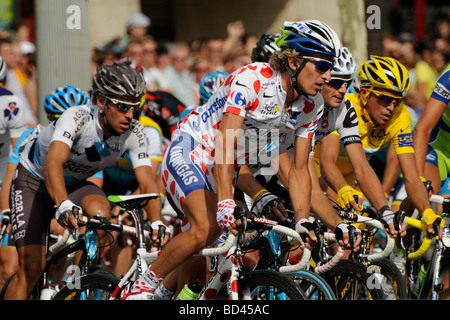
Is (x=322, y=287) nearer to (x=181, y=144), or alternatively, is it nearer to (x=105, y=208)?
(x=181, y=144)

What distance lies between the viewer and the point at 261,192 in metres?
6.16

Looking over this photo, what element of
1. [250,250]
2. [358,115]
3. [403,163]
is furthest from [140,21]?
→ [250,250]

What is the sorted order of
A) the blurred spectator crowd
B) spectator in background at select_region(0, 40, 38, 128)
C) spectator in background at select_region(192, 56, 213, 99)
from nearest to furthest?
1. spectator in background at select_region(192, 56, 213, 99)
2. the blurred spectator crowd
3. spectator in background at select_region(0, 40, 38, 128)

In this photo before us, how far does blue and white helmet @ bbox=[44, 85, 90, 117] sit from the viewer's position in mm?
8352

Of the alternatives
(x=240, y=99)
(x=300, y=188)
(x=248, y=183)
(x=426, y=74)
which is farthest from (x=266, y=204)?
(x=426, y=74)

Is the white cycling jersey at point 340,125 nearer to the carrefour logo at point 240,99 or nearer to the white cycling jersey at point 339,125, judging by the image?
the white cycling jersey at point 339,125

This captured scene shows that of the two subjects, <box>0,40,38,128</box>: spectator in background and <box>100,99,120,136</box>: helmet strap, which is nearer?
<box>100,99,120,136</box>: helmet strap

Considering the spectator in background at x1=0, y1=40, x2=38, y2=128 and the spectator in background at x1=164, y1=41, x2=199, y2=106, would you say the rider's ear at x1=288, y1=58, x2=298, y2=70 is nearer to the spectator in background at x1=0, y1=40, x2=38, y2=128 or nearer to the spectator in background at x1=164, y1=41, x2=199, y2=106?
the spectator in background at x1=164, y1=41, x2=199, y2=106

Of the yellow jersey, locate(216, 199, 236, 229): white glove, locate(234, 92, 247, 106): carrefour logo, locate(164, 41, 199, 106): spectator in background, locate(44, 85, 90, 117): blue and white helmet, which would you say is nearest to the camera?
locate(216, 199, 236, 229): white glove

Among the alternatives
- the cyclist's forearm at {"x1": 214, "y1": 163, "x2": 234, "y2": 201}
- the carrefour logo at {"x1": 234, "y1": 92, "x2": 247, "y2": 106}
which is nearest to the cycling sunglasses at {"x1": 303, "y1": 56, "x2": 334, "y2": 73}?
the carrefour logo at {"x1": 234, "y1": 92, "x2": 247, "y2": 106}

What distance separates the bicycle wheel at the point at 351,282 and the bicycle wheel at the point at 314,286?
1.48ft

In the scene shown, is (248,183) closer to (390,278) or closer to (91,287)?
(390,278)

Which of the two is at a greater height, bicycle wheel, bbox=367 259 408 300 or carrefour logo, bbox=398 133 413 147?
carrefour logo, bbox=398 133 413 147

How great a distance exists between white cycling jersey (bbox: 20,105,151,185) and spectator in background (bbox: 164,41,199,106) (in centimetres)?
566
